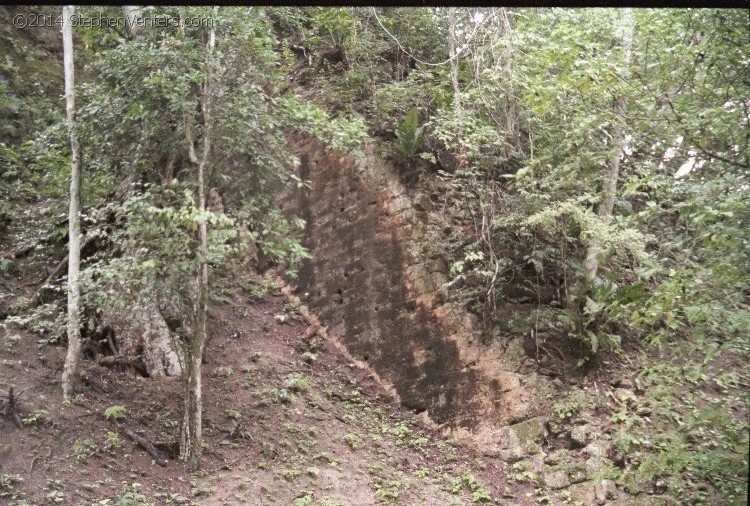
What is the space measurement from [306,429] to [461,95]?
5129 mm

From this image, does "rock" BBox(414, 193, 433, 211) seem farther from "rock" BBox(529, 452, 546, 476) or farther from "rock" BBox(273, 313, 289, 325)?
"rock" BBox(529, 452, 546, 476)

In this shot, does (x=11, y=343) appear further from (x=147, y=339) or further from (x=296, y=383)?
(x=296, y=383)

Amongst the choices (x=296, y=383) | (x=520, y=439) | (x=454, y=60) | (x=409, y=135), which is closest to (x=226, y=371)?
(x=296, y=383)

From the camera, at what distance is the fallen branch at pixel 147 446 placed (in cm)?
686

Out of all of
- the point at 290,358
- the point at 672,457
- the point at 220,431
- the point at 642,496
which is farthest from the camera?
the point at 290,358

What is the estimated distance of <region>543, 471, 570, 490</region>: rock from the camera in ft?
24.3

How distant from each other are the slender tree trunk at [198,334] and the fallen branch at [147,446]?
230 mm

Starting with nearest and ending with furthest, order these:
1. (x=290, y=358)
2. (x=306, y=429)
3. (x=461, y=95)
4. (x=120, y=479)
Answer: (x=120, y=479), (x=306, y=429), (x=461, y=95), (x=290, y=358)

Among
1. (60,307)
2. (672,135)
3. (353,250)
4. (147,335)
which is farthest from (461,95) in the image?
(60,307)

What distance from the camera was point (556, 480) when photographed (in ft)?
24.5

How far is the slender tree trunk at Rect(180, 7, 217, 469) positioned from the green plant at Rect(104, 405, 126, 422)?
2.61 feet

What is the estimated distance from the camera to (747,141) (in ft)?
13.9

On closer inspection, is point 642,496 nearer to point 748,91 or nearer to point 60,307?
point 748,91

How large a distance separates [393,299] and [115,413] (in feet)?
14.3
